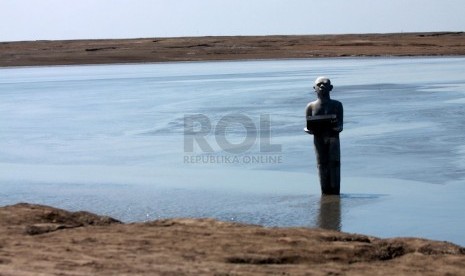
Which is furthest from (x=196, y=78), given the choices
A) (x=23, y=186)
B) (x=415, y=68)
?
(x=23, y=186)

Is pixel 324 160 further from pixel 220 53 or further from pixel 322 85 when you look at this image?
pixel 220 53

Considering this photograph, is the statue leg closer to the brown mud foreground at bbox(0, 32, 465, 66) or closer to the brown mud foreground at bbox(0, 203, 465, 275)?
the brown mud foreground at bbox(0, 203, 465, 275)

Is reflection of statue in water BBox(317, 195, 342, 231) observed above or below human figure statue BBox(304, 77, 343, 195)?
below

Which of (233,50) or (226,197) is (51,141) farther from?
(233,50)

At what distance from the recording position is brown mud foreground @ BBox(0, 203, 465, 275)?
614 centimetres

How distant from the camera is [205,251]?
6625mm

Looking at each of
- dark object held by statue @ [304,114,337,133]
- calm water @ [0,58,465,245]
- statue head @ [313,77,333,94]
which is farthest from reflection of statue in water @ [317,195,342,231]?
statue head @ [313,77,333,94]

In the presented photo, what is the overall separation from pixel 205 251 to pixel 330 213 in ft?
11.2

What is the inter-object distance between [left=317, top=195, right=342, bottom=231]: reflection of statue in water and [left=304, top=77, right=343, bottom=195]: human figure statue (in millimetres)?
220

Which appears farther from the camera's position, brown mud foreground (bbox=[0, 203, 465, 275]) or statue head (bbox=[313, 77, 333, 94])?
statue head (bbox=[313, 77, 333, 94])

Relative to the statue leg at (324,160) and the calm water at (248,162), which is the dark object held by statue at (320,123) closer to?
the statue leg at (324,160)

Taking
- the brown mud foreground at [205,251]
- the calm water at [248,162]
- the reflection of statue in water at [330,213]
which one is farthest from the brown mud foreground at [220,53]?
the brown mud foreground at [205,251]

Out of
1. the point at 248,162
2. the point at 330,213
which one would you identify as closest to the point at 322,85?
the point at 330,213

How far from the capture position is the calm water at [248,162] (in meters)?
9.96
